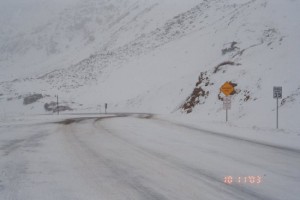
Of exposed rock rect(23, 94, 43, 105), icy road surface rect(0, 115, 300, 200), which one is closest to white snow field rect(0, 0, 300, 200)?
icy road surface rect(0, 115, 300, 200)

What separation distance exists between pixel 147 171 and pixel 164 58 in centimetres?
5582

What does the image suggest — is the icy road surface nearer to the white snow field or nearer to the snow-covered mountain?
the white snow field

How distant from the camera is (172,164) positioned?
31.6 ft

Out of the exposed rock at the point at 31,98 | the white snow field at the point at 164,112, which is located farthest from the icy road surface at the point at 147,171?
the exposed rock at the point at 31,98

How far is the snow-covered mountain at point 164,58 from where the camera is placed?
30.4 m

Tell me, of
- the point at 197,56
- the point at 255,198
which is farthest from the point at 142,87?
the point at 255,198

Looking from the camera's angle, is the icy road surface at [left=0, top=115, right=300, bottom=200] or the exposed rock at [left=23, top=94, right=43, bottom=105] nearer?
the icy road surface at [left=0, top=115, right=300, bottom=200]

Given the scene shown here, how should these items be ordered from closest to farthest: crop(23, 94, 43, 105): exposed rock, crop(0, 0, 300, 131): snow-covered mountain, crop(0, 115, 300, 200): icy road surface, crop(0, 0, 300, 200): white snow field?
1. crop(0, 115, 300, 200): icy road surface
2. crop(0, 0, 300, 200): white snow field
3. crop(0, 0, 300, 131): snow-covered mountain
4. crop(23, 94, 43, 105): exposed rock

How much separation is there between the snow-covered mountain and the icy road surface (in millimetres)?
10349

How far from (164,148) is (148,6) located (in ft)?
338

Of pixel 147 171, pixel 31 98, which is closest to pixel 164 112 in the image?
pixel 31 98

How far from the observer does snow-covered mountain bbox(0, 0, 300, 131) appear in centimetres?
3044

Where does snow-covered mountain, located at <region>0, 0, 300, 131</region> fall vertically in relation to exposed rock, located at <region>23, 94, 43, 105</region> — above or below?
above

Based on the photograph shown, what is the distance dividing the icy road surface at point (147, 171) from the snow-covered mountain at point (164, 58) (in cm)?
1035
